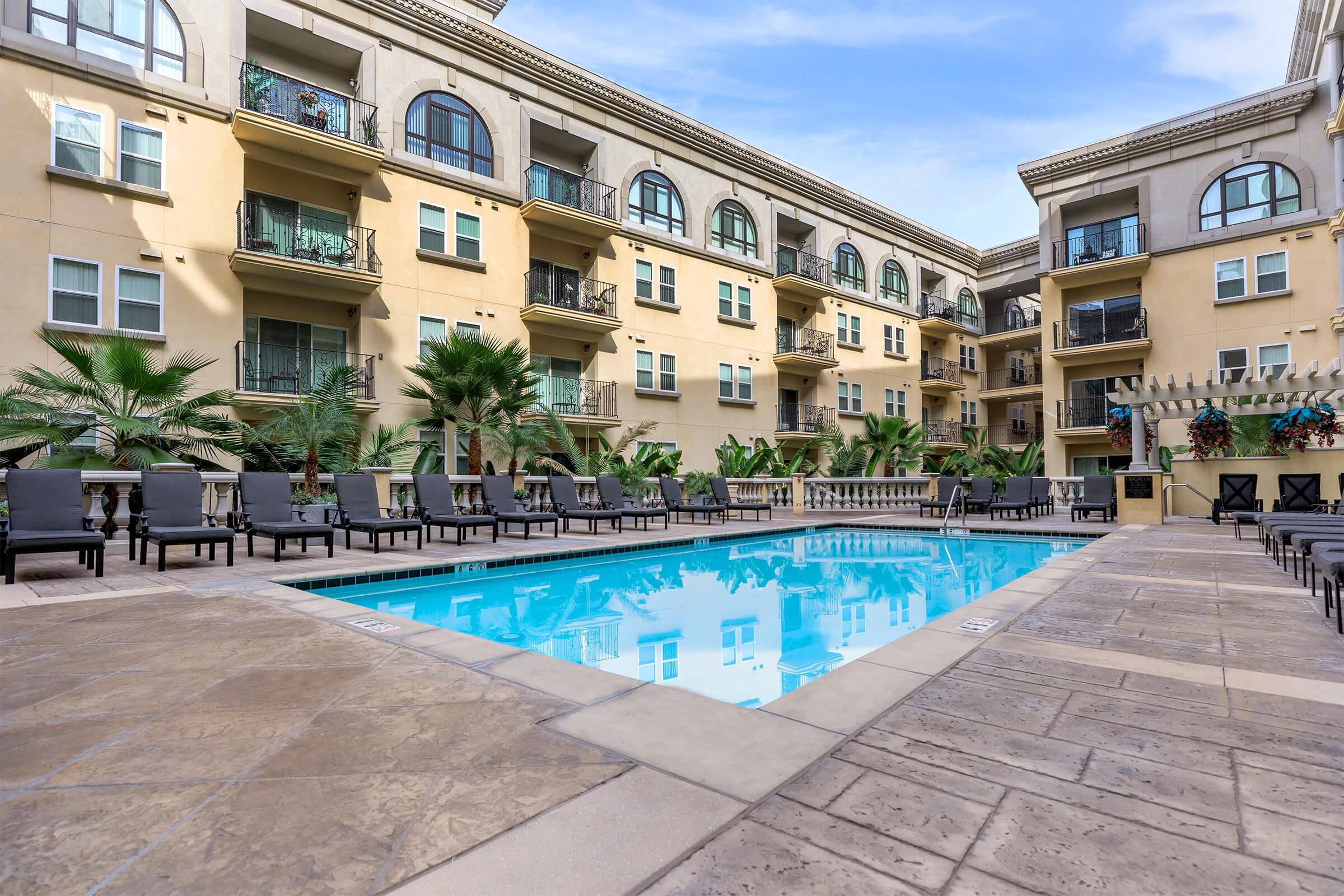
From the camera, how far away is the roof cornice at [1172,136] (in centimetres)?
2180

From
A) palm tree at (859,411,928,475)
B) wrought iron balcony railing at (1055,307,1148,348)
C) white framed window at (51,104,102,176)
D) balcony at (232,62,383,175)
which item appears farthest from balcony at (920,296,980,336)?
white framed window at (51,104,102,176)

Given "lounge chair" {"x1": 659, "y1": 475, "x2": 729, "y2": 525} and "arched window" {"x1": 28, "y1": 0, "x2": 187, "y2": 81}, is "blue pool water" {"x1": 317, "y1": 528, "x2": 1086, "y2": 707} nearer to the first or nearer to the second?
"lounge chair" {"x1": 659, "y1": 475, "x2": 729, "y2": 525}

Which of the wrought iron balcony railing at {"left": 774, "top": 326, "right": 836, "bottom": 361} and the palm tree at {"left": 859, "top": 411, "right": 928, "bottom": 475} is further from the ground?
the wrought iron balcony railing at {"left": 774, "top": 326, "right": 836, "bottom": 361}

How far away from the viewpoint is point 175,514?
8312mm

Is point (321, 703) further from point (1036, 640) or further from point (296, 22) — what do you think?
point (296, 22)

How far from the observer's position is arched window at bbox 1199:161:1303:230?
22.3 metres

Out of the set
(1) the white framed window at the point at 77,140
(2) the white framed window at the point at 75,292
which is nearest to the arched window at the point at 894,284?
(1) the white framed window at the point at 77,140

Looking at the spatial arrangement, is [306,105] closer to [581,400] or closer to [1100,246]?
[581,400]

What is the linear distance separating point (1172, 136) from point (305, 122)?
27.9 m

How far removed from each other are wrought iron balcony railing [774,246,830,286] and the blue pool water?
17.9m

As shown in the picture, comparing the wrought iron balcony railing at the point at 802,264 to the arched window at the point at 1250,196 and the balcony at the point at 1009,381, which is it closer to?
the balcony at the point at 1009,381

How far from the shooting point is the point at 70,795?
2.28m

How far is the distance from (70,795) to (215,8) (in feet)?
62.9

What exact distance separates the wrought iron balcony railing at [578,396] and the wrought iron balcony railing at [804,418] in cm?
794
